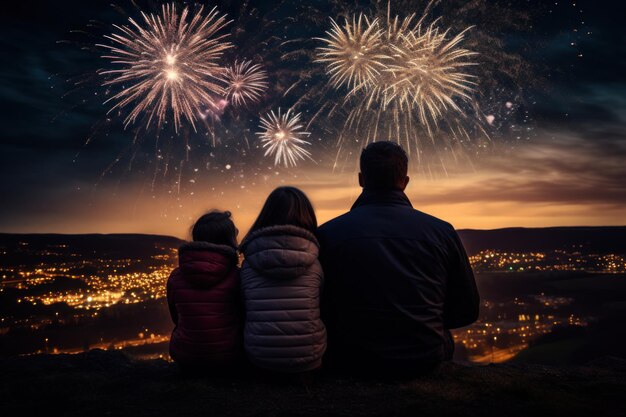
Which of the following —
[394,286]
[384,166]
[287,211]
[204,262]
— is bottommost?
[394,286]

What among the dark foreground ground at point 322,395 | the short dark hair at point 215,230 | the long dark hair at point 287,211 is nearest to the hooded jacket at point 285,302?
the long dark hair at point 287,211

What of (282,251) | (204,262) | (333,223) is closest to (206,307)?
(204,262)

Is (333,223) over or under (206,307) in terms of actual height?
over

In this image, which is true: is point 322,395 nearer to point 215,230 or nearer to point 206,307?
point 206,307

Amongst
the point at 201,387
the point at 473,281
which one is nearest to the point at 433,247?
the point at 473,281

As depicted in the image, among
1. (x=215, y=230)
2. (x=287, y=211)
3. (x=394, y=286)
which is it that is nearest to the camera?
(x=394, y=286)
